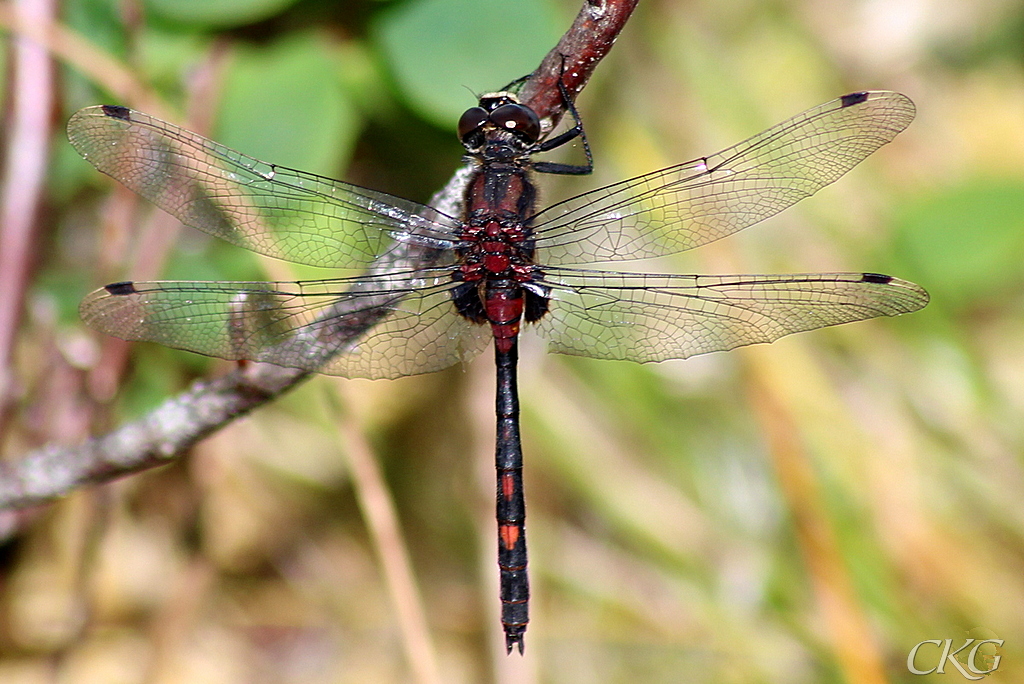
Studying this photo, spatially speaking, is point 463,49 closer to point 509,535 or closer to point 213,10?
point 213,10

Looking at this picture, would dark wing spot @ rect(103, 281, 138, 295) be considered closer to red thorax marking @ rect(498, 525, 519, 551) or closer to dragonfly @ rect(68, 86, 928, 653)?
dragonfly @ rect(68, 86, 928, 653)

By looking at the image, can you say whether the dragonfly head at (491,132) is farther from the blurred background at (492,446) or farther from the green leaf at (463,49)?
the blurred background at (492,446)

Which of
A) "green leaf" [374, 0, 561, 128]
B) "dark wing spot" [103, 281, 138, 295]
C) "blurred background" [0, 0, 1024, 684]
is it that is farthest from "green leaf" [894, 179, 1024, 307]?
"dark wing spot" [103, 281, 138, 295]

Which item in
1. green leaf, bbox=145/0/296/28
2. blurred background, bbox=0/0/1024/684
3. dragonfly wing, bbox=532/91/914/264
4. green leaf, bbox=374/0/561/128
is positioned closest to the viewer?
dragonfly wing, bbox=532/91/914/264

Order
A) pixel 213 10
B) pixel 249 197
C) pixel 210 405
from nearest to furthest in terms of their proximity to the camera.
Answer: pixel 210 405 < pixel 249 197 < pixel 213 10

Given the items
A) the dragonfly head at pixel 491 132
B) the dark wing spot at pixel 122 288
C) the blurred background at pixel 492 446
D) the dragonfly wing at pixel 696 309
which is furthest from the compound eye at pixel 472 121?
the dark wing spot at pixel 122 288

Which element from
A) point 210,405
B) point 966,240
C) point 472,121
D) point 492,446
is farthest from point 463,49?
point 966,240

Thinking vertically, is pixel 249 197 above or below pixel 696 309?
above
